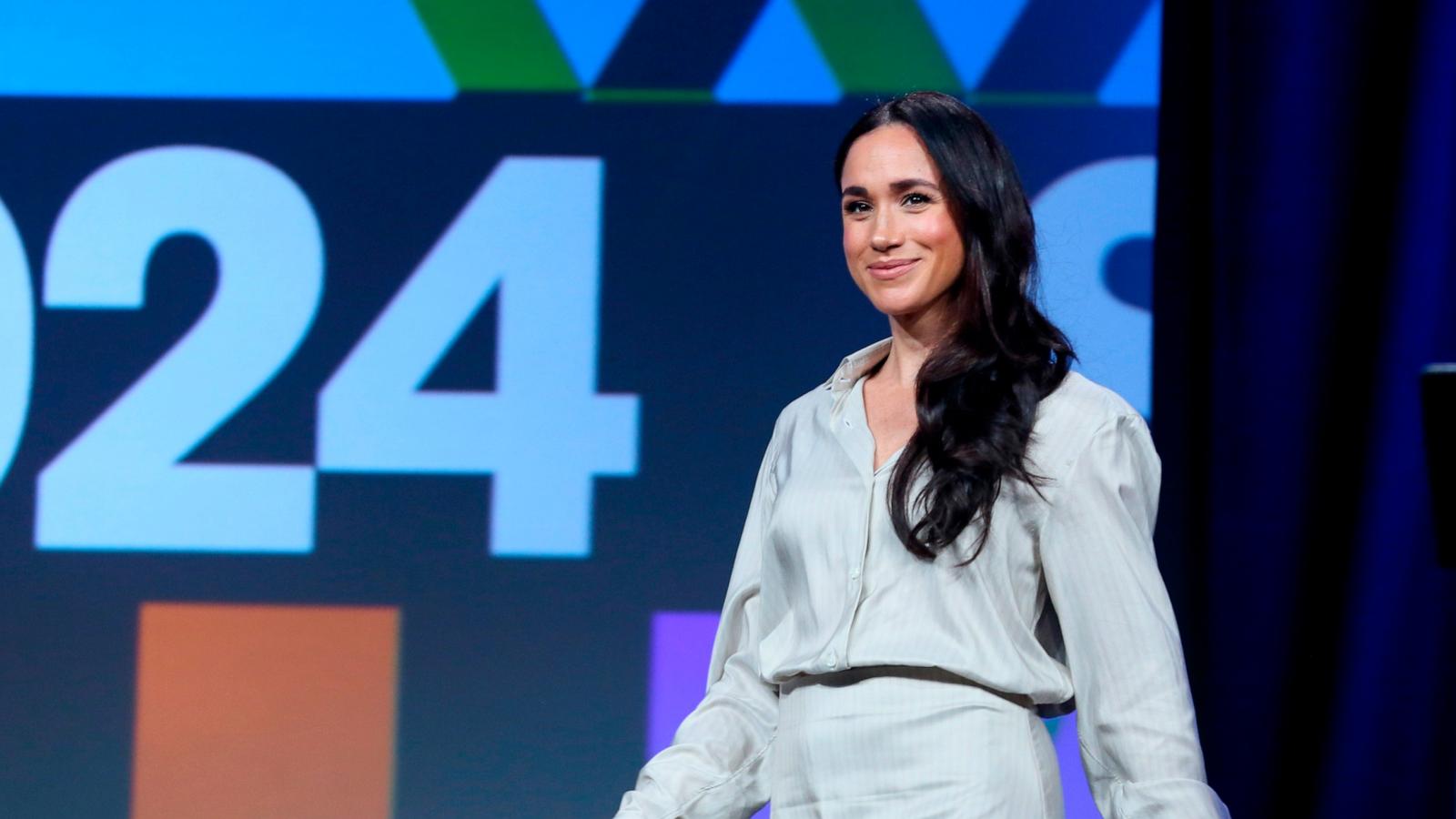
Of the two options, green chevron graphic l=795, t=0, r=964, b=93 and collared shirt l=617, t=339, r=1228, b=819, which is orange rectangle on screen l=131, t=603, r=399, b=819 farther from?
collared shirt l=617, t=339, r=1228, b=819

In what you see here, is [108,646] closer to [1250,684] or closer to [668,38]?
[668,38]

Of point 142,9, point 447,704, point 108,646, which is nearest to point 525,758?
point 447,704

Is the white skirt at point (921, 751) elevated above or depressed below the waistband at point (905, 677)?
below

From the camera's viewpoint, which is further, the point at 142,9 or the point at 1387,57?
the point at 142,9

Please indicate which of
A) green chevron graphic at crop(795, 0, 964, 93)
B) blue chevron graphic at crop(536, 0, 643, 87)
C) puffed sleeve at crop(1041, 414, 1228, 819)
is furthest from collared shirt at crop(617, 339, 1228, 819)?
blue chevron graphic at crop(536, 0, 643, 87)

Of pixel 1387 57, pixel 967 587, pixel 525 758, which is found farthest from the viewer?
pixel 525 758

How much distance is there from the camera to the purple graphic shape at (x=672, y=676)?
269 centimetres

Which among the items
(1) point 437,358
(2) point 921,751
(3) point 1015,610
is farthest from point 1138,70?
(2) point 921,751

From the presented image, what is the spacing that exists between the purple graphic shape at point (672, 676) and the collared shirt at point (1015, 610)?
1189mm

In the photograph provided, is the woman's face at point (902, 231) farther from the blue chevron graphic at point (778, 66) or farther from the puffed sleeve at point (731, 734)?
the blue chevron graphic at point (778, 66)

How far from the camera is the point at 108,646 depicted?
2777 millimetres

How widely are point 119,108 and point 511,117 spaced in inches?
28.7

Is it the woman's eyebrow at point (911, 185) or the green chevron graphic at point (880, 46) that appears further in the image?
the green chevron graphic at point (880, 46)

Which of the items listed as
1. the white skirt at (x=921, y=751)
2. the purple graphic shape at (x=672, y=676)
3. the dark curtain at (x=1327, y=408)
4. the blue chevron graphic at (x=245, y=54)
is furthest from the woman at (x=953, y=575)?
the blue chevron graphic at (x=245, y=54)
